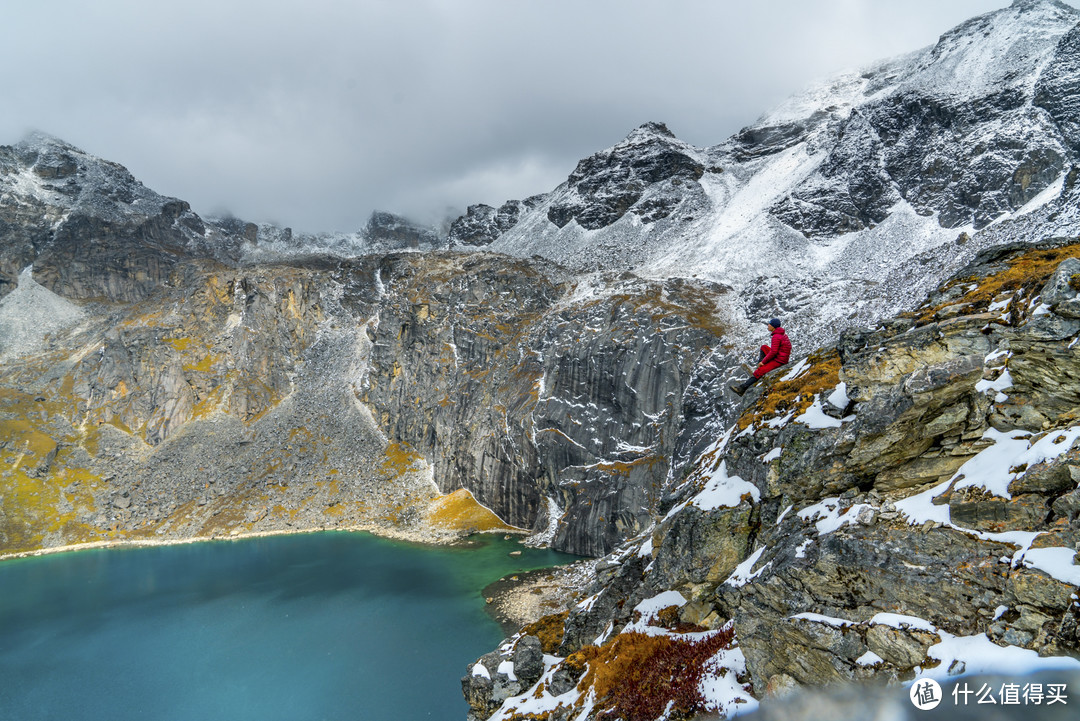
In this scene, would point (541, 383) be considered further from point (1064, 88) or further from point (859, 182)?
point (1064, 88)

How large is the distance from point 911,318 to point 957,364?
4541mm

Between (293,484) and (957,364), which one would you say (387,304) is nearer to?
(293,484)

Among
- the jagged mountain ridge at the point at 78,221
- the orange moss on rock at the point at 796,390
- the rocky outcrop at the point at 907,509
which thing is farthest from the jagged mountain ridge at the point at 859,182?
the jagged mountain ridge at the point at 78,221

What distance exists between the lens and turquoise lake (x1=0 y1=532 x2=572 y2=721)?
34031mm

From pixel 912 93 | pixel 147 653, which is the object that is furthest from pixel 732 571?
pixel 912 93

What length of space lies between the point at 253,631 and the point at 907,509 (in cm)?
5201

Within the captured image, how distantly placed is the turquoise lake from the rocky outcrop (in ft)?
83.0

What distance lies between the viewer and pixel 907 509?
33.3 feet

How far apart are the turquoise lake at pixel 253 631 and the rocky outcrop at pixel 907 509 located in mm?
25302

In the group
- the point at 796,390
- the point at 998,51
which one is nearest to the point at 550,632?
the point at 796,390

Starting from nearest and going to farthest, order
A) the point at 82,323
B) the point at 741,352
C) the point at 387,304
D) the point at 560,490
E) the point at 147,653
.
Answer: the point at 147,653, the point at 741,352, the point at 560,490, the point at 387,304, the point at 82,323

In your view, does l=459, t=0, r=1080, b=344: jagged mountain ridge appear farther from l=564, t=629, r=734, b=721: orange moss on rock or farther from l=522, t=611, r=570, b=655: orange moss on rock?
l=564, t=629, r=734, b=721: orange moss on rock

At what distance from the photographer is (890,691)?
8375 mm

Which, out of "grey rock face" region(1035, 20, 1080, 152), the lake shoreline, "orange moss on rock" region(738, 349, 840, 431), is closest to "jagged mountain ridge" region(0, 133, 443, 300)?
the lake shoreline
